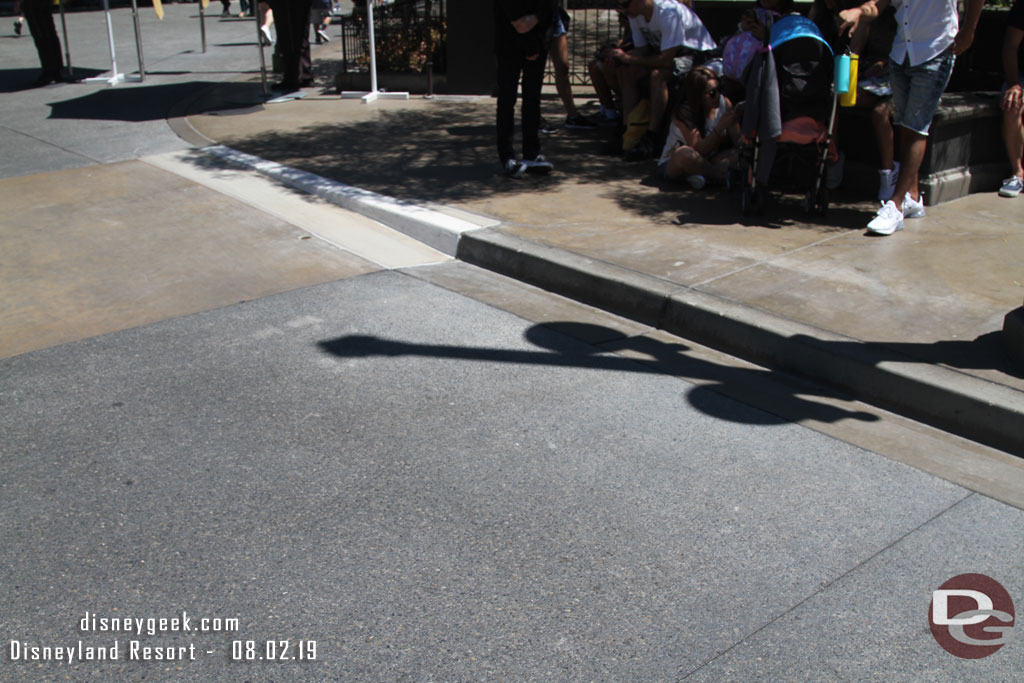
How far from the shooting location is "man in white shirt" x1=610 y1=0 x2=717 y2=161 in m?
8.88

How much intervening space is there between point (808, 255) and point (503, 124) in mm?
3213

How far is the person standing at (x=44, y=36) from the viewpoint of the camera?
14.4 meters

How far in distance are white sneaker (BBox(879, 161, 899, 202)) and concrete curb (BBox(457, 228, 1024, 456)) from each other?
2.56 metres

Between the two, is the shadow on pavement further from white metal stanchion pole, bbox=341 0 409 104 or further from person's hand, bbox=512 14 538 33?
person's hand, bbox=512 14 538 33

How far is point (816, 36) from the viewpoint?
6820mm

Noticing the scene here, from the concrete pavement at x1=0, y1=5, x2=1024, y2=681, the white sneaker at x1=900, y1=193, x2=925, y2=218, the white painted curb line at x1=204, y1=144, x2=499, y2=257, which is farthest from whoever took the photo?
the white painted curb line at x1=204, y1=144, x2=499, y2=257

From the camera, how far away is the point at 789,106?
7004mm

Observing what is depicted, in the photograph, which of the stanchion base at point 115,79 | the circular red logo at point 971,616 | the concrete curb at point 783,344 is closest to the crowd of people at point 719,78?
the concrete curb at point 783,344

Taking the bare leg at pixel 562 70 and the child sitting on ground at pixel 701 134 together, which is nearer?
the child sitting on ground at pixel 701 134

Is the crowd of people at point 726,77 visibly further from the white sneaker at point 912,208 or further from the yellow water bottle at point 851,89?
the yellow water bottle at point 851,89

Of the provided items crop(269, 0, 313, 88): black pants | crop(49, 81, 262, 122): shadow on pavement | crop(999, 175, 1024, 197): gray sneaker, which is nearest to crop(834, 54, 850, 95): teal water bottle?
crop(999, 175, 1024, 197): gray sneaker

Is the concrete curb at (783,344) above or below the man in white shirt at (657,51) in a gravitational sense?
below

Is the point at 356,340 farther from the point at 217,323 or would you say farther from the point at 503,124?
the point at 503,124

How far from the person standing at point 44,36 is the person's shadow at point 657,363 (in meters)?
11.6
